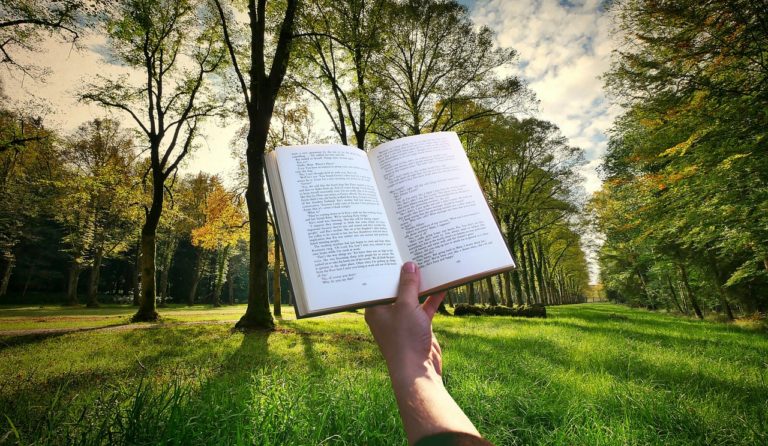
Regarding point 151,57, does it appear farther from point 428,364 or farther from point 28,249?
point 28,249

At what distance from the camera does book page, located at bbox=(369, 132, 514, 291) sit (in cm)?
159

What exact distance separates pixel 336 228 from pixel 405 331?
1.82 ft

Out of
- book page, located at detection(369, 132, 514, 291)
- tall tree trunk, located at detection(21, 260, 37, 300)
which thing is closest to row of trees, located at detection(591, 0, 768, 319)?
book page, located at detection(369, 132, 514, 291)

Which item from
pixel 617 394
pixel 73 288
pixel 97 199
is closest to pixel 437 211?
pixel 617 394

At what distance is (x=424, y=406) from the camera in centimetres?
111

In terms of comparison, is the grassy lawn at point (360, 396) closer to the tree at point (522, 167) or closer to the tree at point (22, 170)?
the tree at point (22, 170)

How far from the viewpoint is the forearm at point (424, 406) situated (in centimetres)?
104

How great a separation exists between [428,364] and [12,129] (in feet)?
55.7

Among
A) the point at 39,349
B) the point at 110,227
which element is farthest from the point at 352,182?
the point at 110,227

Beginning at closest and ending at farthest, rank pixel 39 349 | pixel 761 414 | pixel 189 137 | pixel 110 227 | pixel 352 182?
pixel 352 182
pixel 761 414
pixel 39 349
pixel 189 137
pixel 110 227

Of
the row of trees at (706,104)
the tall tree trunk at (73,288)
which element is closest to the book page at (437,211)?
the row of trees at (706,104)

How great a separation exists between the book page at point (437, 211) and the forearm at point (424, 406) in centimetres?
40

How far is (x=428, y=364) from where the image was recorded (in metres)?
1.33

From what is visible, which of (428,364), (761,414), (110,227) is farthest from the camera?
(110,227)
